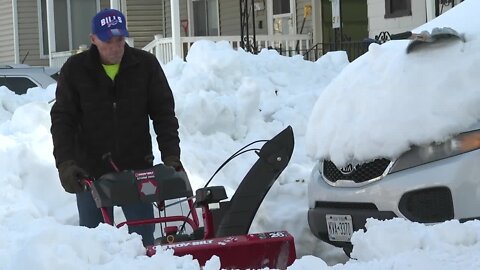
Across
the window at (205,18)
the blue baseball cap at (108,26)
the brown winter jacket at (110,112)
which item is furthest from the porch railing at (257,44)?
the blue baseball cap at (108,26)

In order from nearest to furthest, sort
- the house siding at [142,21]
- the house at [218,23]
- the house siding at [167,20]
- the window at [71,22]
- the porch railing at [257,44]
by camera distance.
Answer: the house at [218,23]
the porch railing at [257,44]
the house siding at [167,20]
the house siding at [142,21]
the window at [71,22]

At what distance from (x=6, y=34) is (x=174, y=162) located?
23.1m

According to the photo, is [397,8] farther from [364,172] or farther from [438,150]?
[438,150]

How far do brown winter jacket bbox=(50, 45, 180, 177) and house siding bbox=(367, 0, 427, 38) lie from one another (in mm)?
10441

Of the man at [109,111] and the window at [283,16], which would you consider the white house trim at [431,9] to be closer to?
the window at [283,16]

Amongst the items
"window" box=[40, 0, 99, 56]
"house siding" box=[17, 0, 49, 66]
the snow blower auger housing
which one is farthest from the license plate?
"house siding" box=[17, 0, 49, 66]

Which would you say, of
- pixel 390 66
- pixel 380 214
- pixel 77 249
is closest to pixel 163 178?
pixel 77 249

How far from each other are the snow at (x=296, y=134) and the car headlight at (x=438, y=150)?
0.21 ft

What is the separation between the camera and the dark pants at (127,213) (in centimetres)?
490

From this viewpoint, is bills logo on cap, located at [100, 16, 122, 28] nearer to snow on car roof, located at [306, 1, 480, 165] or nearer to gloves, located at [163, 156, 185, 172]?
gloves, located at [163, 156, 185, 172]

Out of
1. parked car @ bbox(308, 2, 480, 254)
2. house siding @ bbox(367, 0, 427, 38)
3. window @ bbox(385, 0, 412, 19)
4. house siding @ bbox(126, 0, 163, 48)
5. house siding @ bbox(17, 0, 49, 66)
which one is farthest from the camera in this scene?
house siding @ bbox(17, 0, 49, 66)

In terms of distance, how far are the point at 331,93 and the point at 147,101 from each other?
1625mm

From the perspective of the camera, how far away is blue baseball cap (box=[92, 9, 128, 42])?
468 centimetres

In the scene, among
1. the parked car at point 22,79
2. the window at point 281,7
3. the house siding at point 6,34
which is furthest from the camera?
the house siding at point 6,34
